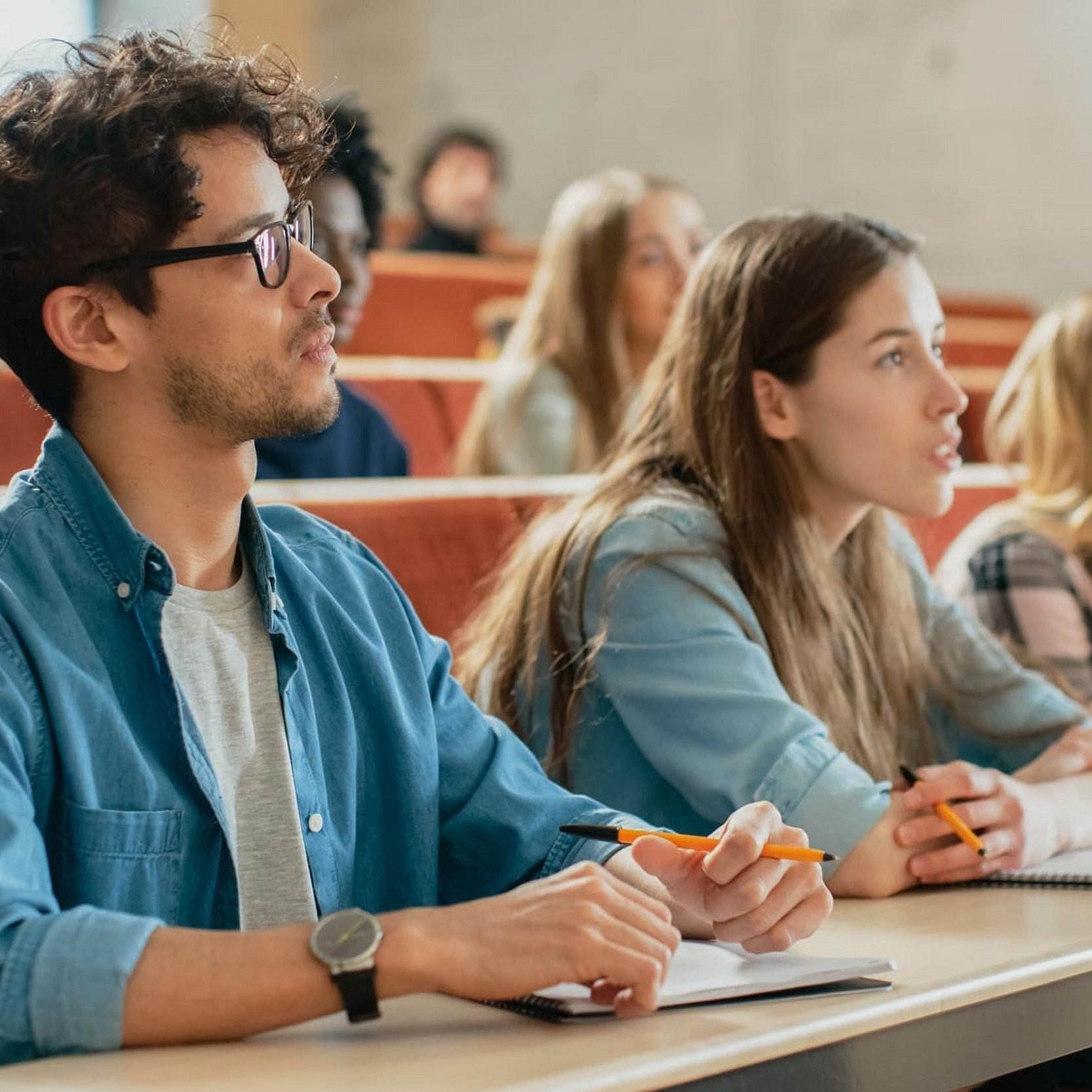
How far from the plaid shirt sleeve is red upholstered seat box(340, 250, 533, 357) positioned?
2737 millimetres

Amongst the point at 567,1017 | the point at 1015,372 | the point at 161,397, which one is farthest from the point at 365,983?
the point at 1015,372

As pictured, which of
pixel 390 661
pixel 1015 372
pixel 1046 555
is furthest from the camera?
pixel 1015 372

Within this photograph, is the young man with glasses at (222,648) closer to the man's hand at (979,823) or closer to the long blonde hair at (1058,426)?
the man's hand at (979,823)

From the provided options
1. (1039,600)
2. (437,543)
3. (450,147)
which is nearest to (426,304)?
(450,147)

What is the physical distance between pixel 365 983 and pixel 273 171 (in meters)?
0.59

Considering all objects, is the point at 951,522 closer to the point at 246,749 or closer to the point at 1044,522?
the point at 1044,522

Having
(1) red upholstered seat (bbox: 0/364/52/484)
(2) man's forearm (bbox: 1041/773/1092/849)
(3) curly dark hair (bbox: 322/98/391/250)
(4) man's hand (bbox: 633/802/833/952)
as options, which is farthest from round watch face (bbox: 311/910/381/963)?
(3) curly dark hair (bbox: 322/98/391/250)

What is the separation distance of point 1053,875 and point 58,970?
2.69 ft

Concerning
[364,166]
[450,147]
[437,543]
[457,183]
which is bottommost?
[437,543]

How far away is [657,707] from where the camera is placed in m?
1.55

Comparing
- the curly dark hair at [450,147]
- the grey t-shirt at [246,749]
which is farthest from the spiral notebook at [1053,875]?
the curly dark hair at [450,147]

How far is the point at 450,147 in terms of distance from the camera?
249 inches

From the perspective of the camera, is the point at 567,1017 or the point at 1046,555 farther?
the point at 1046,555

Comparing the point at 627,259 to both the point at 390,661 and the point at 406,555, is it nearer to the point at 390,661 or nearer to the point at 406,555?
the point at 406,555
